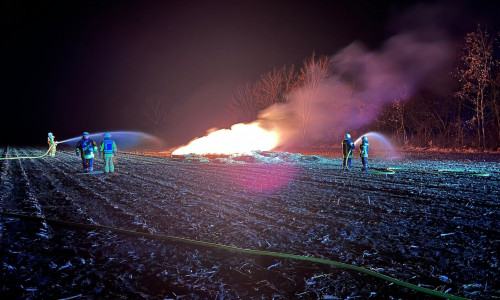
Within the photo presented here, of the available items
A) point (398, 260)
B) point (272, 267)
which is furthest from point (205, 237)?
point (398, 260)

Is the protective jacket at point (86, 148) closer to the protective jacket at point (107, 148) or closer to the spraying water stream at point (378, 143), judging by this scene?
the protective jacket at point (107, 148)

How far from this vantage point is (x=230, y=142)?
88.0 feet

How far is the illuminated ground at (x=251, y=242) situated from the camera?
3.11 metres

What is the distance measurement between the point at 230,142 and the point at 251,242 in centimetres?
2260

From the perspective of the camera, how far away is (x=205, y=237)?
4645 millimetres

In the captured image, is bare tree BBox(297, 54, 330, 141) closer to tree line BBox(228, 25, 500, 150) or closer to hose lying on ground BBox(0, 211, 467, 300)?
tree line BBox(228, 25, 500, 150)

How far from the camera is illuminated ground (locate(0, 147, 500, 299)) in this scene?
311 cm

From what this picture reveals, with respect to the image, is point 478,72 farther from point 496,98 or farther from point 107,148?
point 107,148

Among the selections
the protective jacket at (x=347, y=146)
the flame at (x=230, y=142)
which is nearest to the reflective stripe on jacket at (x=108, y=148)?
the protective jacket at (x=347, y=146)

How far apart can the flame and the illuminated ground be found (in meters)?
17.0

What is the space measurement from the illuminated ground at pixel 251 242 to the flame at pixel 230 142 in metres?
17.0

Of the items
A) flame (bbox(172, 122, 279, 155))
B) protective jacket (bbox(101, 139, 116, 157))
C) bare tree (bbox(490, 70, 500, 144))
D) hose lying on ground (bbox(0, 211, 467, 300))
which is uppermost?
bare tree (bbox(490, 70, 500, 144))

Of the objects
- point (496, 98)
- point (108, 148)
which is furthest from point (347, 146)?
point (496, 98)

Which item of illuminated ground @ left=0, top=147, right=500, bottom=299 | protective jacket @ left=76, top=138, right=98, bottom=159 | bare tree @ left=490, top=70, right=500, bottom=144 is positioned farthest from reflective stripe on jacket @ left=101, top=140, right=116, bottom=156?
bare tree @ left=490, top=70, right=500, bottom=144
